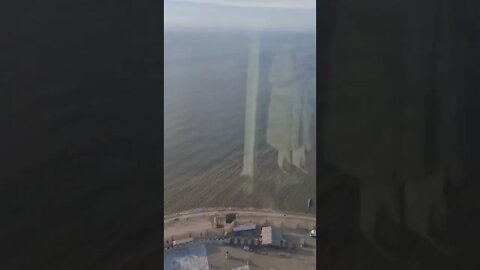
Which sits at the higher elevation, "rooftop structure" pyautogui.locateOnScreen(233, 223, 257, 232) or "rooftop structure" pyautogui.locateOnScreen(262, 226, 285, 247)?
"rooftop structure" pyautogui.locateOnScreen(233, 223, 257, 232)

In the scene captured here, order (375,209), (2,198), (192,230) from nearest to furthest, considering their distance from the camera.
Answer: (2,198) < (192,230) < (375,209)

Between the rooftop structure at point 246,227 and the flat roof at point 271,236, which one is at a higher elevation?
the rooftop structure at point 246,227

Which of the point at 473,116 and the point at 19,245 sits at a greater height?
the point at 473,116

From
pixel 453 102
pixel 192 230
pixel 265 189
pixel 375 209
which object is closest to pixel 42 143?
pixel 192 230

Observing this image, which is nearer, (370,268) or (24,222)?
(24,222)

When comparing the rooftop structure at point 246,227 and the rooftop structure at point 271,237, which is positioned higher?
the rooftop structure at point 246,227

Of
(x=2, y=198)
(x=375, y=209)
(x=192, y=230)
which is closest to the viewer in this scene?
(x=2, y=198)

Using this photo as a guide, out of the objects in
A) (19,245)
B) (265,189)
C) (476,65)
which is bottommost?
(19,245)

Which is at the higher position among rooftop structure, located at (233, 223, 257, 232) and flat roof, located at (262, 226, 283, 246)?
rooftop structure, located at (233, 223, 257, 232)

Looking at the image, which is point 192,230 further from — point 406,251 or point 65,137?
point 406,251
